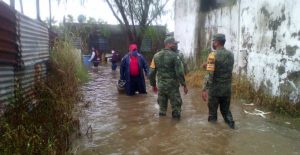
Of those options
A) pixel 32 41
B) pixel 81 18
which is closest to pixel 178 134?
pixel 32 41

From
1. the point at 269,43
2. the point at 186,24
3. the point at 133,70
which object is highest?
the point at 186,24

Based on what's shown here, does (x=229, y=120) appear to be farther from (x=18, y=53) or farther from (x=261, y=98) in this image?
(x=18, y=53)

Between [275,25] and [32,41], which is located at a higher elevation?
[275,25]

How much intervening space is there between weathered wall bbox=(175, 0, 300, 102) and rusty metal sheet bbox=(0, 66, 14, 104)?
17.3 ft

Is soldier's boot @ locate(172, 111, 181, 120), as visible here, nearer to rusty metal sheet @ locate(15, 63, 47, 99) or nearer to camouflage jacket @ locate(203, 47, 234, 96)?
camouflage jacket @ locate(203, 47, 234, 96)

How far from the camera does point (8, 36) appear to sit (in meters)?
5.50

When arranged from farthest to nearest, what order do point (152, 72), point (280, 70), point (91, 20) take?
point (91, 20), point (280, 70), point (152, 72)

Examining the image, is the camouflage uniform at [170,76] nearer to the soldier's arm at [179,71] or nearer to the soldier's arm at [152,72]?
the soldier's arm at [179,71]

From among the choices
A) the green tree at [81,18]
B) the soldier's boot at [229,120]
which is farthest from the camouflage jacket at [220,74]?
the green tree at [81,18]

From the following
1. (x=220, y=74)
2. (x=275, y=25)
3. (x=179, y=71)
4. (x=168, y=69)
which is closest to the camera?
(x=220, y=74)

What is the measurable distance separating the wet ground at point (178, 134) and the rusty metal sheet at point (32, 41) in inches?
59.8

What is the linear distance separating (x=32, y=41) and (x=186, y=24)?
9.79m

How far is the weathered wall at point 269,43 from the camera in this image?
7.53m

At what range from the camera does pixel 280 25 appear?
805cm
